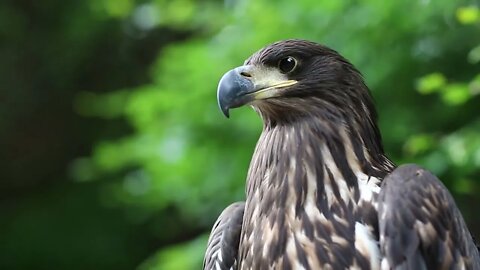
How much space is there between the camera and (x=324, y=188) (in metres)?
3.55

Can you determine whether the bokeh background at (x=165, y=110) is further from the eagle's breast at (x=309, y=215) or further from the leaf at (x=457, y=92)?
the eagle's breast at (x=309, y=215)

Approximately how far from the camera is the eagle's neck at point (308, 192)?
345 centimetres

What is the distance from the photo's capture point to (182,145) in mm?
6754

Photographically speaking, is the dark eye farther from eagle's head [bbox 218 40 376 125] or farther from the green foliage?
the green foliage

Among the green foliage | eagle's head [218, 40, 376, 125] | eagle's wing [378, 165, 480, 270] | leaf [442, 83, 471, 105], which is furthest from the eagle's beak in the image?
leaf [442, 83, 471, 105]

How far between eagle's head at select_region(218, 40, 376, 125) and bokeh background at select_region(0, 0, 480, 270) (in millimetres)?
1015

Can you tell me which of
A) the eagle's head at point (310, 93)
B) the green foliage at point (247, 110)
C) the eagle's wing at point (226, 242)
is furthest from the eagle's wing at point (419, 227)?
the green foliage at point (247, 110)

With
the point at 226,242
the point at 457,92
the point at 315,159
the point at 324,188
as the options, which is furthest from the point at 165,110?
the point at 324,188

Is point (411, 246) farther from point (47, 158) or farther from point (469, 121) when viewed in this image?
point (47, 158)

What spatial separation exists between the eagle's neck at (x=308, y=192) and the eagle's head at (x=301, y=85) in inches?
2.5

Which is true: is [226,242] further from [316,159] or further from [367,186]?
[367,186]

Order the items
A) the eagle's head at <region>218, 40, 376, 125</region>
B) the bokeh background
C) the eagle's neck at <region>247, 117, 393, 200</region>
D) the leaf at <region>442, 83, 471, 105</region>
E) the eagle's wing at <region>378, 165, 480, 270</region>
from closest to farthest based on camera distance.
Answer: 1. the eagle's wing at <region>378, 165, 480, 270</region>
2. the eagle's neck at <region>247, 117, 393, 200</region>
3. the eagle's head at <region>218, 40, 376, 125</region>
4. the leaf at <region>442, 83, 471, 105</region>
5. the bokeh background

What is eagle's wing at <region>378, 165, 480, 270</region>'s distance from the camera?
331 cm

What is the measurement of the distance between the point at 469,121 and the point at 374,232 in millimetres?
2626
